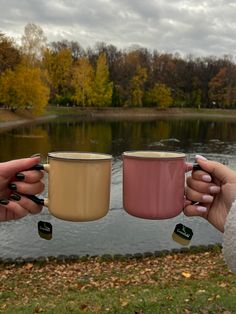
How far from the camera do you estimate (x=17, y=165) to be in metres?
1.81

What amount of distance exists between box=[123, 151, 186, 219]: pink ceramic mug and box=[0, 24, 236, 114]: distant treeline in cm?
4029

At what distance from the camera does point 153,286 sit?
225 inches

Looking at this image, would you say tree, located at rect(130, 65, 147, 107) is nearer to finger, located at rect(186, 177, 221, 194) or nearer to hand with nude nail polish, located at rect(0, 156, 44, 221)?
hand with nude nail polish, located at rect(0, 156, 44, 221)

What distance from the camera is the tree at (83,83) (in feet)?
194

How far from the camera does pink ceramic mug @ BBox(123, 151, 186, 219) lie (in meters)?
1.62

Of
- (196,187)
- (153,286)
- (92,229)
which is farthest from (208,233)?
(196,187)

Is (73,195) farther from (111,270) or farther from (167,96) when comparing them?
(167,96)

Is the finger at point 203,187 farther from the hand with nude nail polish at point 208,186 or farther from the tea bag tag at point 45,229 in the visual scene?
the tea bag tag at point 45,229

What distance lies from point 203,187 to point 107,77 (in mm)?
63326

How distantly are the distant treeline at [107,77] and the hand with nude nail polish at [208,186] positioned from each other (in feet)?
132

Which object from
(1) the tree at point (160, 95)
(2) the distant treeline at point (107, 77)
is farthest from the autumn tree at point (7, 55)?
(1) the tree at point (160, 95)

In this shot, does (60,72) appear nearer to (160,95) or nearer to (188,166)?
(160,95)

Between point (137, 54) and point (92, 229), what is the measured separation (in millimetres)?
67863

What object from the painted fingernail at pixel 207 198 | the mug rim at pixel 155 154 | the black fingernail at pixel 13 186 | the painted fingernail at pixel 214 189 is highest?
the mug rim at pixel 155 154
